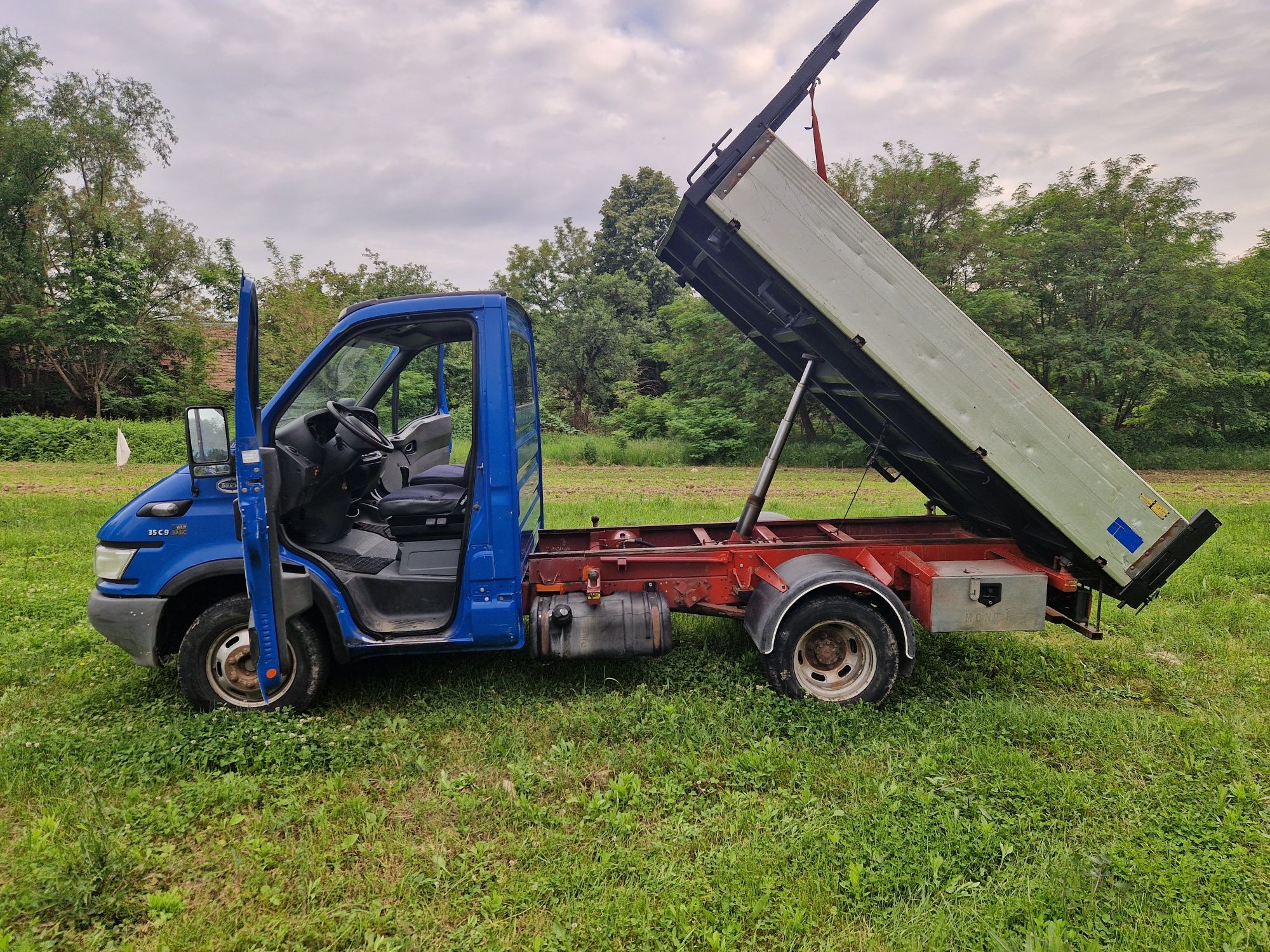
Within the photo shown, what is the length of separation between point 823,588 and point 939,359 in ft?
4.76

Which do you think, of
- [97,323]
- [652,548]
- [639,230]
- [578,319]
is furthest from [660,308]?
[652,548]

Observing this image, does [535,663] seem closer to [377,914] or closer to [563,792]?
[563,792]

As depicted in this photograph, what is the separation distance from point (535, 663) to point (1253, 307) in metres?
24.5

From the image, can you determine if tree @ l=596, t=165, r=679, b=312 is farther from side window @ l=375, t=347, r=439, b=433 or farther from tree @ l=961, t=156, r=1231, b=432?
side window @ l=375, t=347, r=439, b=433

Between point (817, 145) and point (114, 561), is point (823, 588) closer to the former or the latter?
point (817, 145)

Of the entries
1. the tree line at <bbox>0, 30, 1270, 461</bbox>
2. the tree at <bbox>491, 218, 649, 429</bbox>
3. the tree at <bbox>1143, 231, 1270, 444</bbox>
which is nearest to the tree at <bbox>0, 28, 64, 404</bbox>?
the tree line at <bbox>0, 30, 1270, 461</bbox>

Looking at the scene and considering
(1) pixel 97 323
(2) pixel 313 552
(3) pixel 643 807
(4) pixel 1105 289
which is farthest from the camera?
(1) pixel 97 323

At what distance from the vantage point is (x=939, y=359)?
373 cm

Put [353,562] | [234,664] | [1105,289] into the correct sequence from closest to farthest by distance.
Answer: [234,664]
[353,562]
[1105,289]

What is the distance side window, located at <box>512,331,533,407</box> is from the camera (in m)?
4.13

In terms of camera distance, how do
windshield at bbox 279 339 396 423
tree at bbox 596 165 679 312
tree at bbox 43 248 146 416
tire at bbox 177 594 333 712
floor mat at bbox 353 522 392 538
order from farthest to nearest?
1. tree at bbox 596 165 679 312
2. tree at bbox 43 248 146 416
3. floor mat at bbox 353 522 392 538
4. windshield at bbox 279 339 396 423
5. tire at bbox 177 594 333 712

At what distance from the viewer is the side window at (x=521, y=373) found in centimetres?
413

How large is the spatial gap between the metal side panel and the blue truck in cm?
1

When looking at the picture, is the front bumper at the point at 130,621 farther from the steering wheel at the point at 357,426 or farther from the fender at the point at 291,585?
the steering wheel at the point at 357,426
